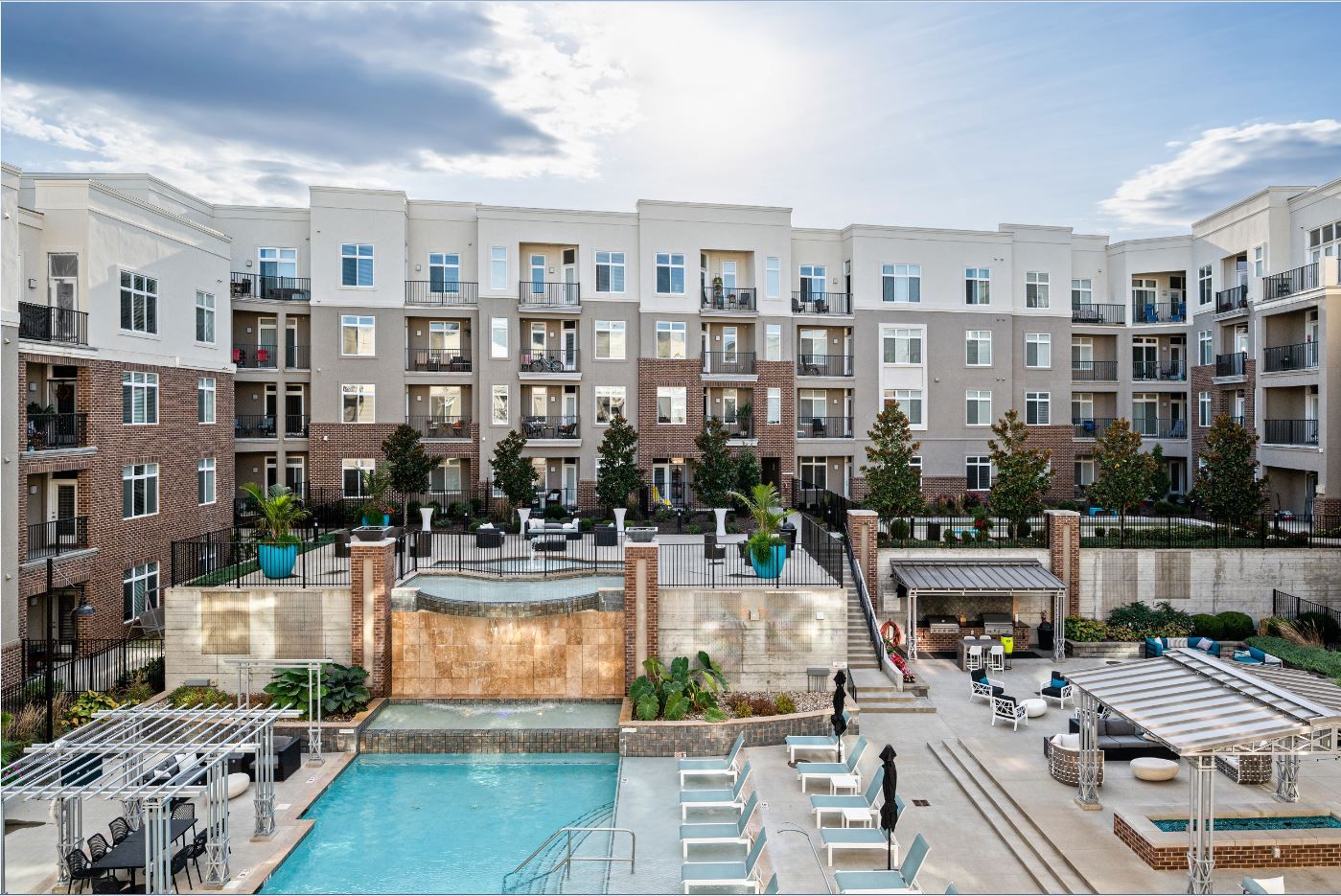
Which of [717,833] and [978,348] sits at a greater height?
[978,348]

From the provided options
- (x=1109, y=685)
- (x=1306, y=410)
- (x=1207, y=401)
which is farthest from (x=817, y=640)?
(x=1207, y=401)

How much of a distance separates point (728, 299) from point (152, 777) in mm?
27821

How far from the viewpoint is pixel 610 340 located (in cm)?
3450

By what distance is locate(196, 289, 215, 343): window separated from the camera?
2647 centimetres

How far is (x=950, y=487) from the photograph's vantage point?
3700 centimetres

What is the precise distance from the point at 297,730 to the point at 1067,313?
34658 millimetres

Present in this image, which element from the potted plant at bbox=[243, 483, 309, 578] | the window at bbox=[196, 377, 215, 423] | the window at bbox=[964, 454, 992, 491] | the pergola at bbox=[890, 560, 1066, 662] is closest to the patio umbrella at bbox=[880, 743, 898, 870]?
the pergola at bbox=[890, 560, 1066, 662]

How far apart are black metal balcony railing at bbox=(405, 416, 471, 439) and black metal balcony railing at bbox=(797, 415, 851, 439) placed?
13664mm

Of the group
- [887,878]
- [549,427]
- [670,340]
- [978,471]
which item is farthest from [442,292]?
[887,878]

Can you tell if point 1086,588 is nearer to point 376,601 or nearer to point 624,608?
point 624,608

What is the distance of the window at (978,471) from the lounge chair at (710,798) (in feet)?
86.5

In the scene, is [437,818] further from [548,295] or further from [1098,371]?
[1098,371]

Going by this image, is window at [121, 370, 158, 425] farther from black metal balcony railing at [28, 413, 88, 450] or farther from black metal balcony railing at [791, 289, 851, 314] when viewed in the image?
black metal balcony railing at [791, 289, 851, 314]

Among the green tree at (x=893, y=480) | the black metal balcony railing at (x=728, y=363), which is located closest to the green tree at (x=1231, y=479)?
the green tree at (x=893, y=480)
